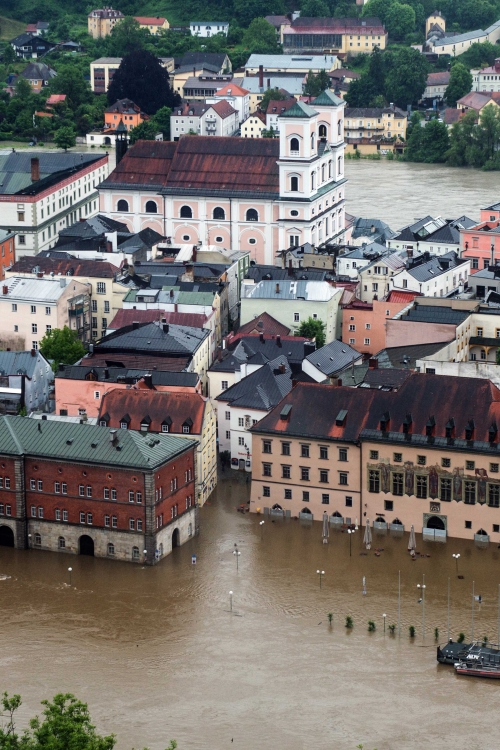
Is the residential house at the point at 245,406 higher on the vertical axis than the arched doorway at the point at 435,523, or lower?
higher

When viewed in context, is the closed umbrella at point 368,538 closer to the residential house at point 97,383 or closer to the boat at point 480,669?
the residential house at point 97,383

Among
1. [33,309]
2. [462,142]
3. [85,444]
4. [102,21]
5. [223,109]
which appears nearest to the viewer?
[85,444]

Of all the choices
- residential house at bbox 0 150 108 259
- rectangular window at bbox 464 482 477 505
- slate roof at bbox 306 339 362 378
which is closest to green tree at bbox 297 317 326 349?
slate roof at bbox 306 339 362 378

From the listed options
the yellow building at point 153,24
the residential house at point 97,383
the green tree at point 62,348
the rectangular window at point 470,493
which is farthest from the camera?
the yellow building at point 153,24

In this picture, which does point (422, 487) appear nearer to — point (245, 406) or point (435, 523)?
point (435, 523)

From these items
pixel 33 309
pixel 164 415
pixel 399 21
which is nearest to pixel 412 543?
pixel 164 415

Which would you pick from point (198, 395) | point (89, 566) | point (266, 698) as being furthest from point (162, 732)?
point (198, 395)

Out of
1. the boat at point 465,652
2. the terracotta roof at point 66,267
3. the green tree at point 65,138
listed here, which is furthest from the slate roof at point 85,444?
the green tree at point 65,138
